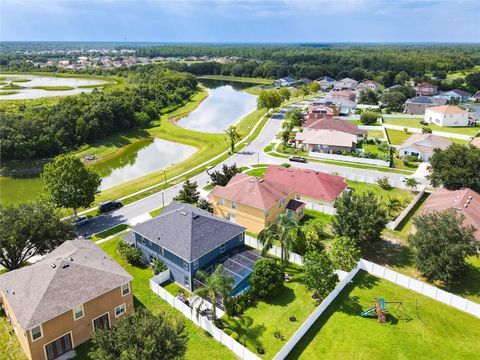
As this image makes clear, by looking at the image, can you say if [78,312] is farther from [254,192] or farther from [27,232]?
[254,192]

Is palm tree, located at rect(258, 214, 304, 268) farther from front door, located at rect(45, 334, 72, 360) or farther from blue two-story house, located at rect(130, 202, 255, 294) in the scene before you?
front door, located at rect(45, 334, 72, 360)

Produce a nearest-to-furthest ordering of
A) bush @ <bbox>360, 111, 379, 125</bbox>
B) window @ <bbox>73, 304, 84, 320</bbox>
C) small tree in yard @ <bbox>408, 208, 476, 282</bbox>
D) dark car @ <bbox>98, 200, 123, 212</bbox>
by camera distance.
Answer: window @ <bbox>73, 304, 84, 320</bbox>, small tree in yard @ <bbox>408, 208, 476, 282</bbox>, dark car @ <bbox>98, 200, 123, 212</bbox>, bush @ <bbox>360, 111, 379, 125</bbox>

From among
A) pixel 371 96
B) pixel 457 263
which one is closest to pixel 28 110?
pixel 457 263

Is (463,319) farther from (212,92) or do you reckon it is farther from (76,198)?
(212,92)

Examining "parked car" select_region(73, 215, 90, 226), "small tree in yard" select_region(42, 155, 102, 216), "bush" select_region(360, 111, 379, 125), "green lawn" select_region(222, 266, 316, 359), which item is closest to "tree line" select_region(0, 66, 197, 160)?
"small tree in yard" select_region(42, 155, 102, 216)

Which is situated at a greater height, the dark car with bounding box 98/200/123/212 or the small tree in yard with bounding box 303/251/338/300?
the small tree in yard with bounding box 303/251/338/300

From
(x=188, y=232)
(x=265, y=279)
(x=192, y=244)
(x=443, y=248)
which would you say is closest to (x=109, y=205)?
(x=188, y=232)

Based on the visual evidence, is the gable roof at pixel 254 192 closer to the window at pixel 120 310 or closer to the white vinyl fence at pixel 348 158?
the window at pixel 120 310
